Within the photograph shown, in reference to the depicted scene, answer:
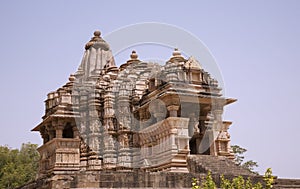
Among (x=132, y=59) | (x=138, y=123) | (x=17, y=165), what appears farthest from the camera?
(x=17, y=165)

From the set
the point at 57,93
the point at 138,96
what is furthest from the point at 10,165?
the point at 138,96

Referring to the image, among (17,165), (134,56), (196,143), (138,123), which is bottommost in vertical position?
(17,165)

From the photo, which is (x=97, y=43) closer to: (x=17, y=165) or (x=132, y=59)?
(x=132, y=59)

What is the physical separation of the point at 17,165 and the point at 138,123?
73.2ft

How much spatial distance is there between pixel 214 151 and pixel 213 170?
2.96 meters

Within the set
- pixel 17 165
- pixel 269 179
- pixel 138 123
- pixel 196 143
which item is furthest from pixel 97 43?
pixel 269 179

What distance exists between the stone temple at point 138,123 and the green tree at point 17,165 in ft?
46.2

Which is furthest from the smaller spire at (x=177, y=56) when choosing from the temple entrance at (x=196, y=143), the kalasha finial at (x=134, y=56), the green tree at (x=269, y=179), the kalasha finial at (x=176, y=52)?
the green tree at (x=269, y=179)

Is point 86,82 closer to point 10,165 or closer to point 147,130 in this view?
point 147,130

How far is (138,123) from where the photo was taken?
73.2 ft

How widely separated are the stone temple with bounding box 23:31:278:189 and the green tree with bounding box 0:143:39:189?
14.1 metres

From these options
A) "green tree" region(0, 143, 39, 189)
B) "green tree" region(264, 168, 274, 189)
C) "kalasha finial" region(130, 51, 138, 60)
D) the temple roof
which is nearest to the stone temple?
"kalasha finial" region(130, 51, 138, 60)

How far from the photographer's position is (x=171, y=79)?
64.3 feet

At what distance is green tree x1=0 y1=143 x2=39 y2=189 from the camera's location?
→ 125 feet
